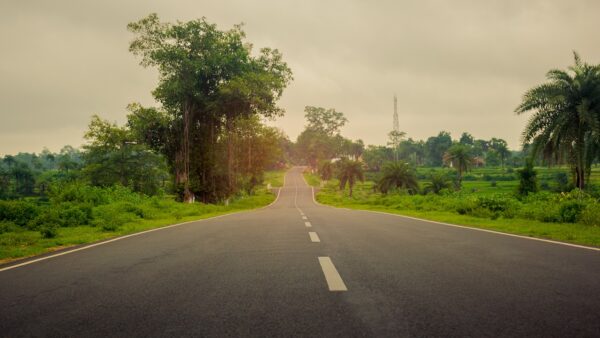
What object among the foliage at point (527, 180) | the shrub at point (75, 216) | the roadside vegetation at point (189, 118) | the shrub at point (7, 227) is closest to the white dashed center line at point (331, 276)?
the shrub at point (7, 227)

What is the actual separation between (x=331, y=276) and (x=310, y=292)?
0.78 m

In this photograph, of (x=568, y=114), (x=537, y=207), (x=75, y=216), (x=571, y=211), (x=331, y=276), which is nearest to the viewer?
(x=331, y=276)

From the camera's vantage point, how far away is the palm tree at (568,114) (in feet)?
68.8

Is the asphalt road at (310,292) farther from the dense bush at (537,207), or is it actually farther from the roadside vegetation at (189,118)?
the roadside vegetation at (189,118)

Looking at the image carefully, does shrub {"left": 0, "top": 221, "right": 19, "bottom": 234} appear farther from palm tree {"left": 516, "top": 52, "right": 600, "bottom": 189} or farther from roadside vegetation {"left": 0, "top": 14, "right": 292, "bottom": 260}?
palm tree {"left": 516, "top": 52, "right": 600, "bottom": 189}

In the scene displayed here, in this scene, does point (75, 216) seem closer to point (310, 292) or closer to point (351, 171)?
point (310, 292)

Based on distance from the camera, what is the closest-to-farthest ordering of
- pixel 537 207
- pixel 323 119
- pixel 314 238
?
pixel 314 238
pixel 537 207
pixel 323 119

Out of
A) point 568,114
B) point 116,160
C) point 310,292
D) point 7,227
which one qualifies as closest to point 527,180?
point 568,114

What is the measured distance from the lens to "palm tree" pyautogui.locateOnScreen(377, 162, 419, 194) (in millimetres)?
47781

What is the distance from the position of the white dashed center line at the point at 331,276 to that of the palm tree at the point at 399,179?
43.4 m

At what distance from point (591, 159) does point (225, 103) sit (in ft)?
94.5

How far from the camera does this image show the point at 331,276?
489cm

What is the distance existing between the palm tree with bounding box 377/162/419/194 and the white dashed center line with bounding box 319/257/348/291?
43400mm

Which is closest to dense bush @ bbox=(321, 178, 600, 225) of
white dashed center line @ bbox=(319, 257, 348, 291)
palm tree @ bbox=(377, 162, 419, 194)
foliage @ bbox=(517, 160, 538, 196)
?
white dashed center line @ bbox=(319, 257, 348, 291)
